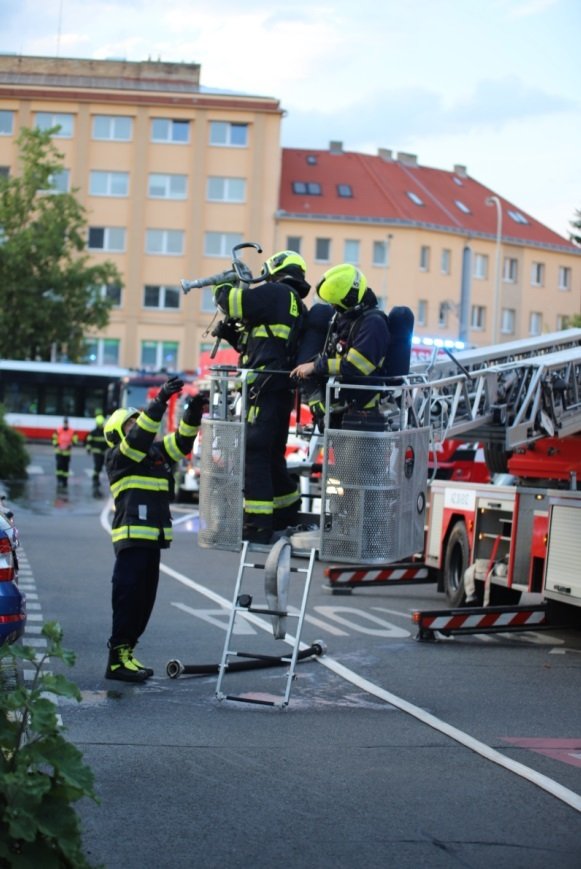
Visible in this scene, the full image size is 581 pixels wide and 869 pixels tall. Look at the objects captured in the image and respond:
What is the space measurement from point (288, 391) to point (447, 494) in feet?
21.6

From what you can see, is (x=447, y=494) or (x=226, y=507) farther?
(x=447, y=494)

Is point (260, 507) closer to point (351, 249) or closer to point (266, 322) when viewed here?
point (266, 322)

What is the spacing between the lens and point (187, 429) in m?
10.6

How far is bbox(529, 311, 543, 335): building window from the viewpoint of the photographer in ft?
277

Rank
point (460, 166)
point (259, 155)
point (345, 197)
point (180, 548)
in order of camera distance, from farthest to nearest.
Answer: point (460, 166) < point (345, 197) < point (259, 155) < point (180, 548)

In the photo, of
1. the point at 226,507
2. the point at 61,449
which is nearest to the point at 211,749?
the point at 226,507

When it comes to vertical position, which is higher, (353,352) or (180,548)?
(353,352)

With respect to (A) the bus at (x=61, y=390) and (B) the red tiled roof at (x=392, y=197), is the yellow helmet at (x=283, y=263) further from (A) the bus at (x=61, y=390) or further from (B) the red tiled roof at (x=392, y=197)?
(B) the red tiled roof at (x=392, y=197)

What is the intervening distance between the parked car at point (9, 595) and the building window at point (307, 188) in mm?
70173

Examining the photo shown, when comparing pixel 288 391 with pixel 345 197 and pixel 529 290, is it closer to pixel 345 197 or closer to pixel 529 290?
pixel 345 197

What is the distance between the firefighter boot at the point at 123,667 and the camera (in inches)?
409

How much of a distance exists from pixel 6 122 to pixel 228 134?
1073 centimetres

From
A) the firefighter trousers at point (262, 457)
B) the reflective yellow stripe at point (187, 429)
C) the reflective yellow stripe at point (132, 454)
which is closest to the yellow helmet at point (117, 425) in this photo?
the reflective yellow stripe at point (132, 454)

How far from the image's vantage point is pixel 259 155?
7375 cm
